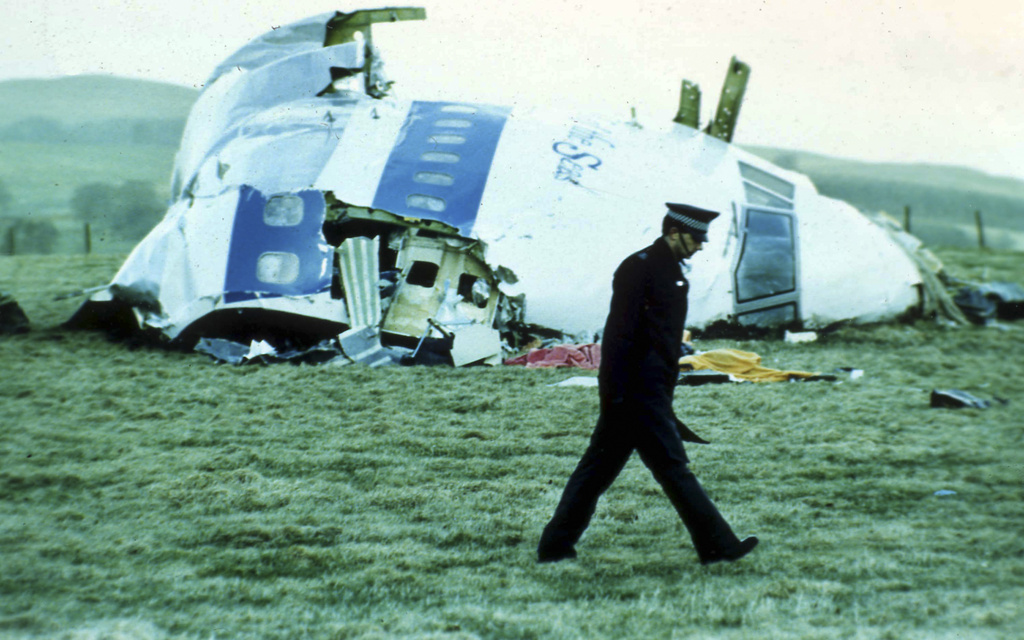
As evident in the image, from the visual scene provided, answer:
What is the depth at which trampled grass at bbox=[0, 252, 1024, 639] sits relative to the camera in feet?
12.4

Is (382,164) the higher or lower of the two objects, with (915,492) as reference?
higher

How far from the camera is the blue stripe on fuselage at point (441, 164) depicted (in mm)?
11172

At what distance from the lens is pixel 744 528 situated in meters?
5.02

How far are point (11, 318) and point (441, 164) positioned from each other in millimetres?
5105

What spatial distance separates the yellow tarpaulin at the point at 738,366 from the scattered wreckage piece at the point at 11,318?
7.31 meters

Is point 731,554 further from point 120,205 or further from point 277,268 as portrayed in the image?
point 120,205

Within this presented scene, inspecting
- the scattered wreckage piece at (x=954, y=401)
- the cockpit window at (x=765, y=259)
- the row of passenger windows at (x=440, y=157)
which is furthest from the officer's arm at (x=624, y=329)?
the cockpit window at (x=765, y=259)

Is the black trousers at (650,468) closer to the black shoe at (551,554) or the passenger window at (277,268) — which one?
the black shoe at (551,554)

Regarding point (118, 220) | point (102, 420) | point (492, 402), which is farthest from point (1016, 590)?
Result: point (118, 220)

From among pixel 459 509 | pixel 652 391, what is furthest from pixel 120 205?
pixel 652 391

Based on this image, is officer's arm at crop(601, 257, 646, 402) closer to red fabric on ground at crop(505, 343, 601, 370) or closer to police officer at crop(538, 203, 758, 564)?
police officer at crop(538, 203, 758, 564)

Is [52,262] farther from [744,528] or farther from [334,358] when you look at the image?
[744,528]

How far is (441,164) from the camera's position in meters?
11.6

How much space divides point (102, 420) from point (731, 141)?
874 centimetres
